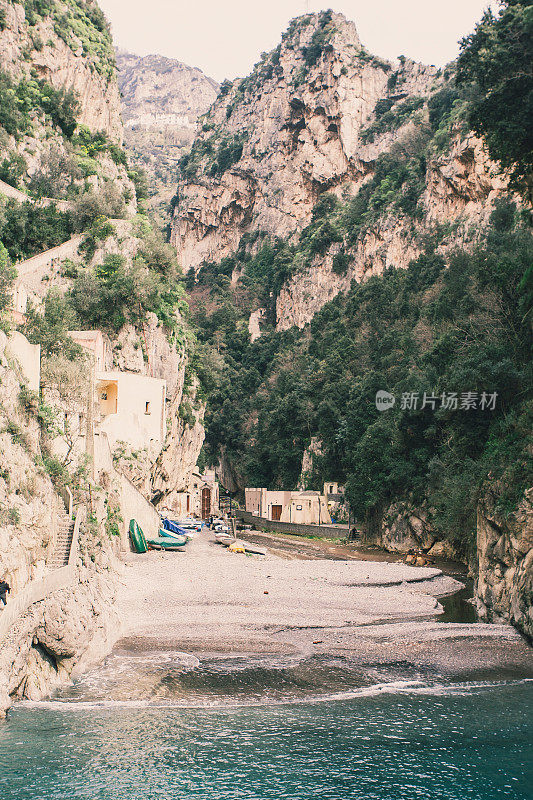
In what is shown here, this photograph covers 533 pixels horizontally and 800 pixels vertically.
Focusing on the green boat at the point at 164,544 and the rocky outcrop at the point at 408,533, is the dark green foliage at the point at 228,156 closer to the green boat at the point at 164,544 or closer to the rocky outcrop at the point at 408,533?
the rocky outcrop at the point at 408,533

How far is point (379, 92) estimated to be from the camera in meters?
114

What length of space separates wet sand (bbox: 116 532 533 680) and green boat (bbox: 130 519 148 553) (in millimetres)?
1693

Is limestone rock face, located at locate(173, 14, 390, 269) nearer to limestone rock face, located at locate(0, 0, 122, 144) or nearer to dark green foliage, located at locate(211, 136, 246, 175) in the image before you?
dark green foliage, located at locate(211, 136, 246, 175)

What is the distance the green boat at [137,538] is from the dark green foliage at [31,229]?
64.7 feet

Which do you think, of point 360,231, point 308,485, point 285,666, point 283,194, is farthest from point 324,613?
point 283,194

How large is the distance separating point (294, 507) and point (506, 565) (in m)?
40.2

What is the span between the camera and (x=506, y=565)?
2411cm

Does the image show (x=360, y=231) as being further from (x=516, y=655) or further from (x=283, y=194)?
(x=516, y=655)

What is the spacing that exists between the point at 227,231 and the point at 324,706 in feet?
381

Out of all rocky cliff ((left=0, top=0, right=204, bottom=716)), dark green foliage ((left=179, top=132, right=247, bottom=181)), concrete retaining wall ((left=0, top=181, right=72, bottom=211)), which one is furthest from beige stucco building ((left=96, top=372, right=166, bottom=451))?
dark green foliage ((left=179, top=132, right=247, bottom=181))

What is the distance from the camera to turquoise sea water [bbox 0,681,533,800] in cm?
1252

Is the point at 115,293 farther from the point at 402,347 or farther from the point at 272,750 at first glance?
the point at 272,750

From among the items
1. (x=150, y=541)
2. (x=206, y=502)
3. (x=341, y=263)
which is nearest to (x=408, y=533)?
(x=150, y=541)

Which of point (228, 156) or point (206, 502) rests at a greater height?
point (228, 156)
